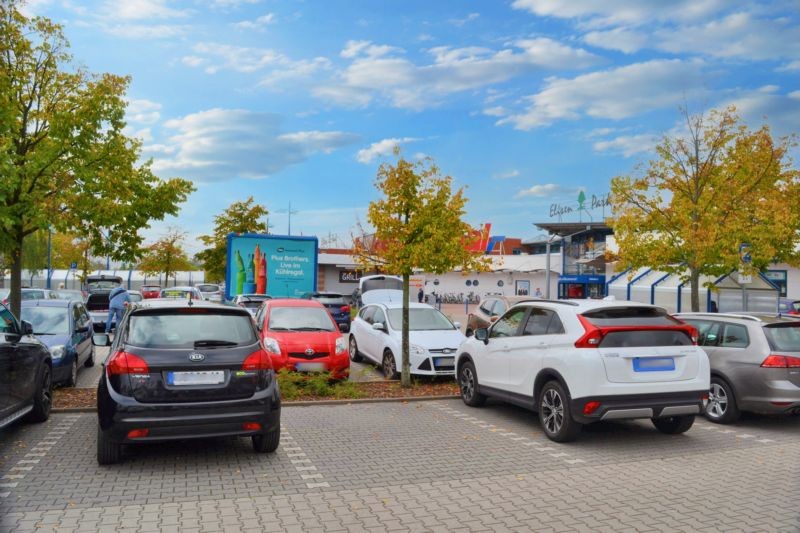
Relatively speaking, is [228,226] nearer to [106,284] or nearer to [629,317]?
[106,284]

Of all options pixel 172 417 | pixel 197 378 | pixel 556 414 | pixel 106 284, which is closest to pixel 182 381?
pixel 197 378

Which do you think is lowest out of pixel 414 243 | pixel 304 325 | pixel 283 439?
pixel 283 439

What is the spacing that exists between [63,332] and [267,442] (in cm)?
604

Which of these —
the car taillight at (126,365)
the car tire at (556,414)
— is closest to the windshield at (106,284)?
the car taillight at (126,365)

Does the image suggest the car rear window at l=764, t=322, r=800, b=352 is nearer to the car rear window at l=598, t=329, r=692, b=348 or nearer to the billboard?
the car rear window at l=598, t=329, r=692, b=348

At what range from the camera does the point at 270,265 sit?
844 inches

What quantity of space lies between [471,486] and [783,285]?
1123 inches

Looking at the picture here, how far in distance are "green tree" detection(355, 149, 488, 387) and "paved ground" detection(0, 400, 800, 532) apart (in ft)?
10.6

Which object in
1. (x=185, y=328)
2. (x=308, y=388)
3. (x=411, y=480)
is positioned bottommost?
(x=411, y=480)

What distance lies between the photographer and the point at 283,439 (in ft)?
24.5

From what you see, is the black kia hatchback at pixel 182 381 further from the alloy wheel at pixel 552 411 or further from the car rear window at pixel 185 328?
the alloy wheel at pixel 552 411

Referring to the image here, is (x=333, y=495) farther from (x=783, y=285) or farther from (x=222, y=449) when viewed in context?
(x=783, y=285)

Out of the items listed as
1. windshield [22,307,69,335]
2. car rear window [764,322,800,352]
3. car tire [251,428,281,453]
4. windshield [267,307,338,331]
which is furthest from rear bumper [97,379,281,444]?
car rear window [764,322,800,352]

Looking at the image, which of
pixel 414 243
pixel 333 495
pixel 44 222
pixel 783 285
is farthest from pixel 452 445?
pixel 783 285
